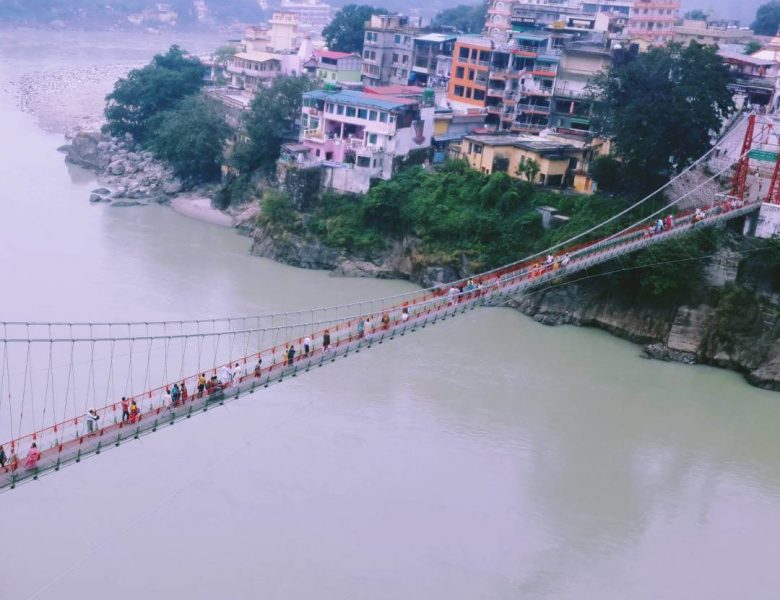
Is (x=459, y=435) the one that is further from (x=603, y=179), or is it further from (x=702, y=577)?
(x=603, y=179)

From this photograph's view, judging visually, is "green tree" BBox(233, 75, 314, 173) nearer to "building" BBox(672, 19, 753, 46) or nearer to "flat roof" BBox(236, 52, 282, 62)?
"flat roof" BBox(236, 52, 282, 62)

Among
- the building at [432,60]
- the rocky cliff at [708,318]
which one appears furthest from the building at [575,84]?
the rocky cliff at [708,318]

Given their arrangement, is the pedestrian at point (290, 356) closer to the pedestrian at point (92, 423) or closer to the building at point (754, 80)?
the pedestrian at point (92, 423)

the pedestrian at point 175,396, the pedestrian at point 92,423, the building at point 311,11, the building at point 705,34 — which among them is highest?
the building at point 311,11

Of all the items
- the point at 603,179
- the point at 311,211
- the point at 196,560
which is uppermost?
the point at 603,179

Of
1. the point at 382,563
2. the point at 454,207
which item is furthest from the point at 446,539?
the point at 454,207

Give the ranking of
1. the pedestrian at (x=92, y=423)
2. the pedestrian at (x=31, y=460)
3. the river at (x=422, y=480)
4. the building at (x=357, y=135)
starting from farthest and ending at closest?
the building at (x=357, y=135), the river at (x=422, y=480), the pedestrian at (x=92, y=423), the pedestrian at (x=31, y=460)

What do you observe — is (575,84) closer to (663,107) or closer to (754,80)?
(754,80)
